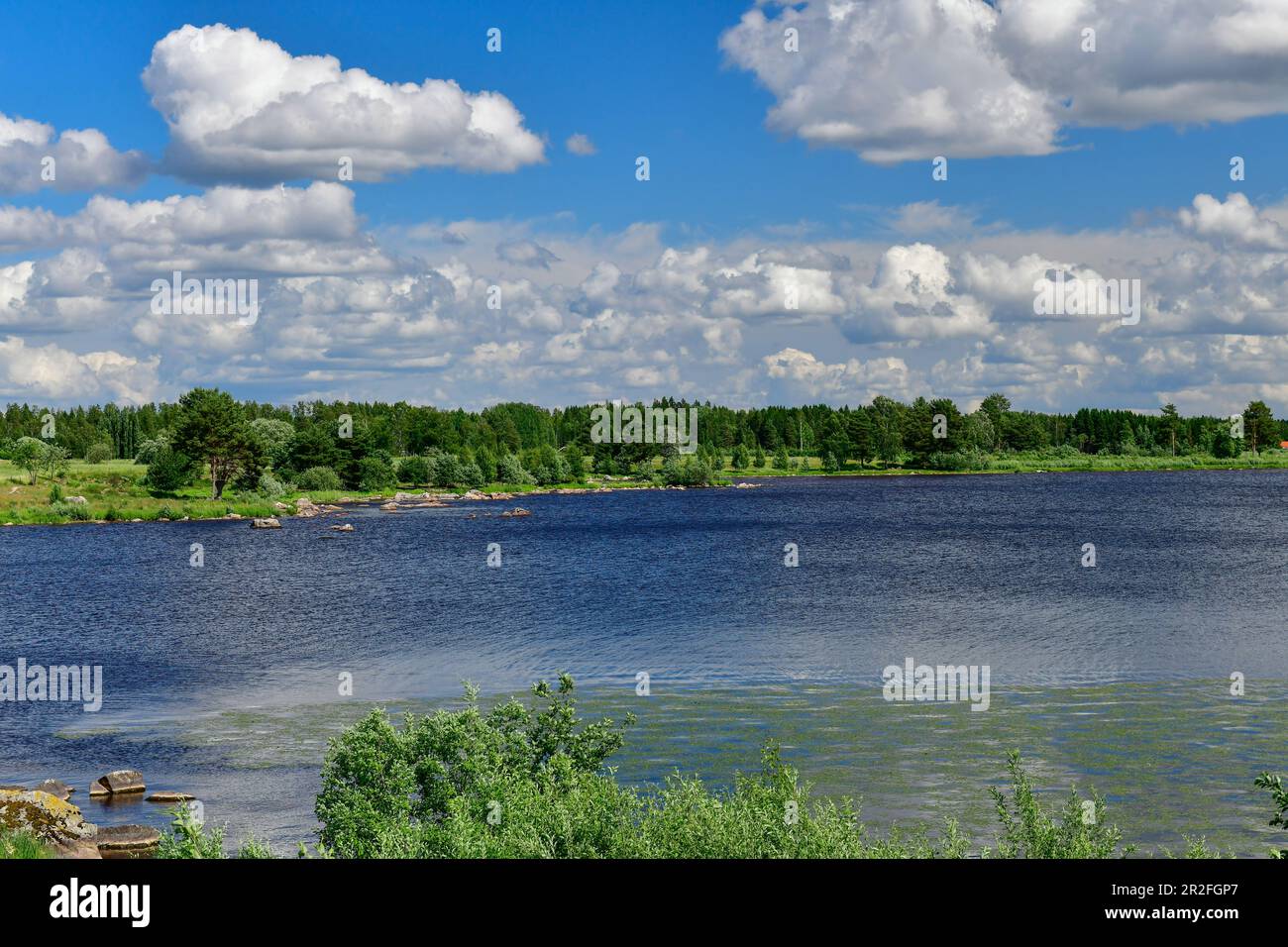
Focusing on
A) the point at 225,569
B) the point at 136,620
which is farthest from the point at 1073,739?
the point at 225,569

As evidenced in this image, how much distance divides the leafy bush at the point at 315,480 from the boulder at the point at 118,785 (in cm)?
15064

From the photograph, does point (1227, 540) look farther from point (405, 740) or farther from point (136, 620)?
point (405, 740)

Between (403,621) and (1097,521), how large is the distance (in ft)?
301

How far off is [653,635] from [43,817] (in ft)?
116

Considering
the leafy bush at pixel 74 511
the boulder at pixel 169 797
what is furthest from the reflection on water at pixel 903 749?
the leafy bush at pixel 74 511

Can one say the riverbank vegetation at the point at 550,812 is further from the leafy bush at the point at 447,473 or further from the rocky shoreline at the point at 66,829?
the leafy bush at the point at 447,473

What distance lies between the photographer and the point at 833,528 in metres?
126

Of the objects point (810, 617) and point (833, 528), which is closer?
point (810, 617)

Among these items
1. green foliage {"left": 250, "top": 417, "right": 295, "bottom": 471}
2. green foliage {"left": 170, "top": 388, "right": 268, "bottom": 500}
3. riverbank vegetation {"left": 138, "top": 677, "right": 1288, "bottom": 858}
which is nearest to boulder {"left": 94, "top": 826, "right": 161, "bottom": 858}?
riverbank vegetation {"left": 138, "top": 677, "right": 1288, "bottom": 858}

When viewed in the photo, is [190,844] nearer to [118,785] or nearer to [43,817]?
[43,817]

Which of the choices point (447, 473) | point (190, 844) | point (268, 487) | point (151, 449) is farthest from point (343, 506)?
point (190, 844)

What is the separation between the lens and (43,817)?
25281 millimetres

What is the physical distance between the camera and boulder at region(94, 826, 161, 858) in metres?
25.3

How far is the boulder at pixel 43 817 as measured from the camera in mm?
24078
